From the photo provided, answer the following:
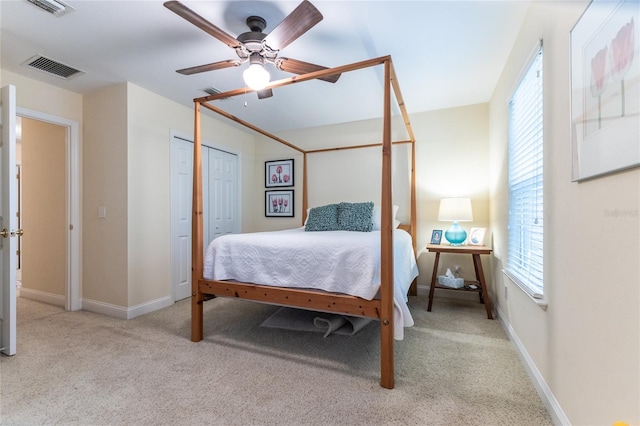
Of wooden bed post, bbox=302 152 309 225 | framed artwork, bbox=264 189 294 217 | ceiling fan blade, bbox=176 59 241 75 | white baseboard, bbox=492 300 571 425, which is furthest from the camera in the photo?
framed artwork, bbox=264 189 294 217

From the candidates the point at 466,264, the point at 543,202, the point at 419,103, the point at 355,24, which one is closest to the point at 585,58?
the point at 543,202

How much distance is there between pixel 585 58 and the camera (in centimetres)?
108

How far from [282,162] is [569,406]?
3.92m

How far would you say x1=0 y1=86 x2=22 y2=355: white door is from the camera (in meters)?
1.98

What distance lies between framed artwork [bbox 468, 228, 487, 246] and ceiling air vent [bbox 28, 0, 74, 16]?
12.8ft

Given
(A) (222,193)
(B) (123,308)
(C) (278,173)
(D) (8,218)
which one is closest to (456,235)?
(C) (278,173)

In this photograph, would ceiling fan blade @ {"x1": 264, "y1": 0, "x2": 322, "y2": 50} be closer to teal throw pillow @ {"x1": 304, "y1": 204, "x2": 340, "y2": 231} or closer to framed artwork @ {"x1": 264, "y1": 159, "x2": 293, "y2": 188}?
teal throw pillow @ {"x1": 304, "y1": 204, "x2": 340, "y2": 231}

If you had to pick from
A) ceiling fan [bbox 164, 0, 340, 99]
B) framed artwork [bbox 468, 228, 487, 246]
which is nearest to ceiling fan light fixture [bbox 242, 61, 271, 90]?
ceiling fan [bbox 164, 0, 340, 99]

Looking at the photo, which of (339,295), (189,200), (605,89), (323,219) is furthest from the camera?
(189,200)

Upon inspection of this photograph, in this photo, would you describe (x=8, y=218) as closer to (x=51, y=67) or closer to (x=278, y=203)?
(x=51, y=67)

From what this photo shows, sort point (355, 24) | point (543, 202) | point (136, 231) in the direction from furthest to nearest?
point (136, 231), point (355, 24), point (543, 202)

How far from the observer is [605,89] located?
0.95m

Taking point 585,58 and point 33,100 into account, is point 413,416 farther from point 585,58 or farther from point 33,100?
point 33,100

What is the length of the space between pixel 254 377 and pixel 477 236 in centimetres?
267
